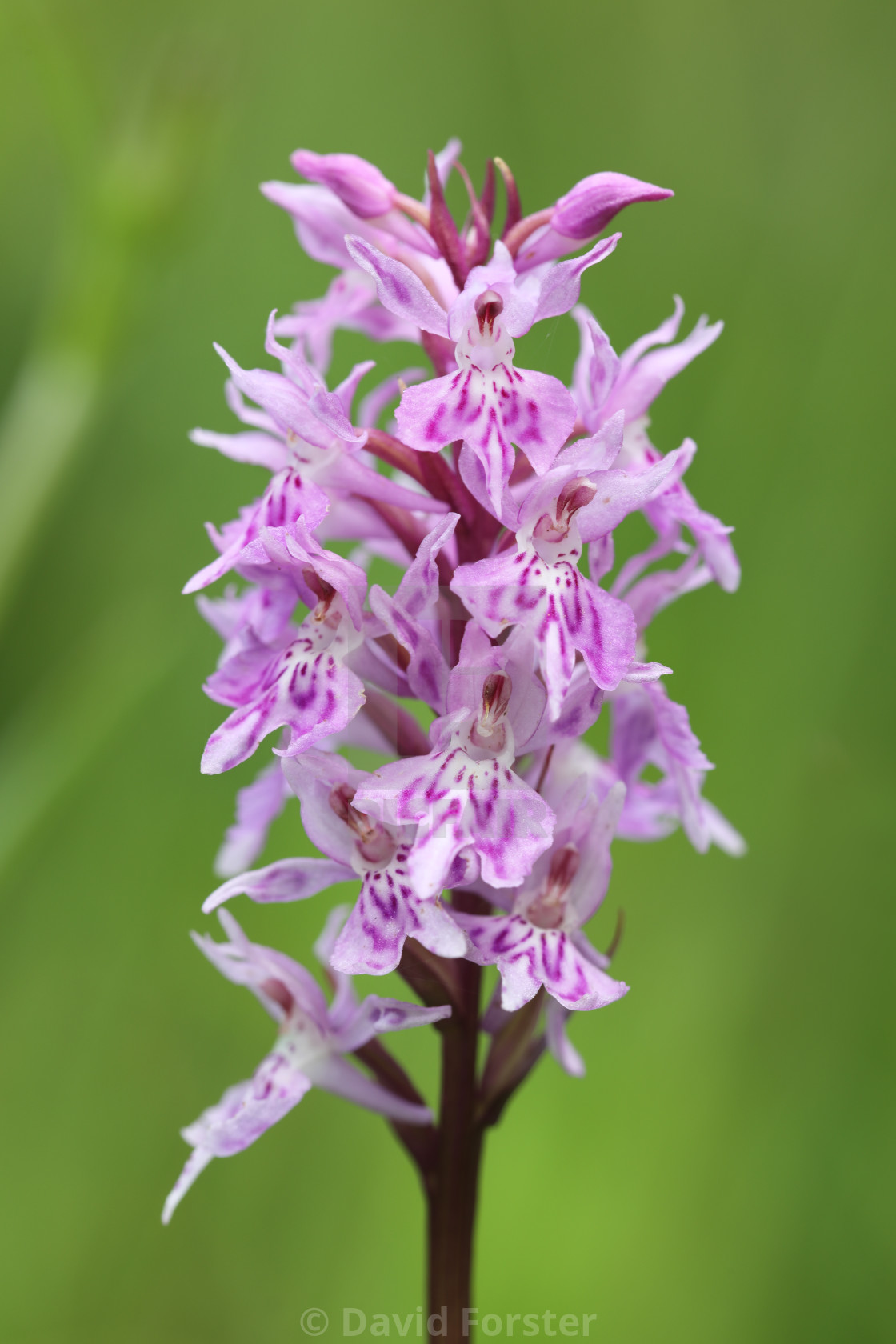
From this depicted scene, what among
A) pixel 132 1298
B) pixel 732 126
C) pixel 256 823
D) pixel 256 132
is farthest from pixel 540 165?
pixel 132 1298

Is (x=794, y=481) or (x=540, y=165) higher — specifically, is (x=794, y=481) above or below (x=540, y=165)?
below

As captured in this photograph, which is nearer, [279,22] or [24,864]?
[24,864]

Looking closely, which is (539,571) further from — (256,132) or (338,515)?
(256,132)

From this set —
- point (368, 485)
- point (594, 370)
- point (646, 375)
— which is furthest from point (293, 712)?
point (646, 375)

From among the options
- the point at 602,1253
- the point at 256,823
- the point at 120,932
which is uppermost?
the point at 256,823

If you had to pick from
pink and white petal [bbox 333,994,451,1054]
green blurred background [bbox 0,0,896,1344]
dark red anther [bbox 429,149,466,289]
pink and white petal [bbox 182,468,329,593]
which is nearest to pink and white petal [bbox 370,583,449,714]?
pink and white petal [bbox 182,468,329,593]

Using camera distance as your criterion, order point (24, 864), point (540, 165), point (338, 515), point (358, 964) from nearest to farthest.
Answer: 1. point (358, 964)
2. point (338, 515)
3. point (24, 864)
4. point (540, 165)

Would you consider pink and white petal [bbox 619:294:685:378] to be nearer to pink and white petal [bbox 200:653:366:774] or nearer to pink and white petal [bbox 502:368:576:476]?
pink and white petal [bbox 502:368:576:476]
